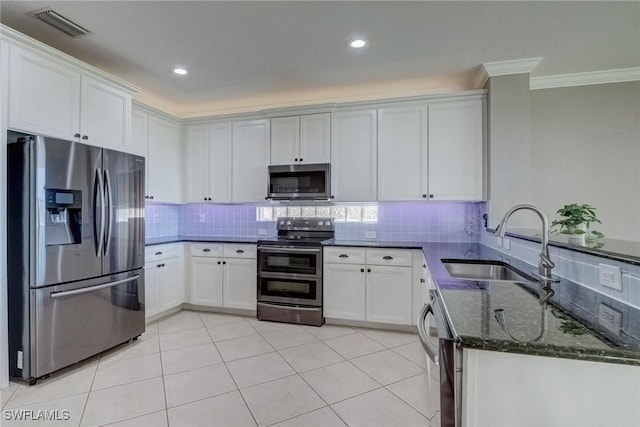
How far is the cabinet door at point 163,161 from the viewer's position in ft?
11.8

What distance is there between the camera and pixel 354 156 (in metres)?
→ 3.49

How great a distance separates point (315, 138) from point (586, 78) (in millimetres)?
2811

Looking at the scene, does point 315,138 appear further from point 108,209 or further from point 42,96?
point 42,96

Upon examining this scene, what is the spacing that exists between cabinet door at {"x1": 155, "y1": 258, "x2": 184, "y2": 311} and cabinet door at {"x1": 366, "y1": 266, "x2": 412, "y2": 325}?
2275 mm

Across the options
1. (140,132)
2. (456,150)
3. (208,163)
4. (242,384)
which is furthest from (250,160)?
(242,384)

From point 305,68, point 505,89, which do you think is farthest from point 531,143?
point 305,68

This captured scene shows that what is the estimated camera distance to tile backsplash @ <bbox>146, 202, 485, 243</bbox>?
3.50 meters

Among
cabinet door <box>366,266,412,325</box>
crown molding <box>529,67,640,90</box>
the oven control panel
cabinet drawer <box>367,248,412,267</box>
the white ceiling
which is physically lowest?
cabinet door <box>366,266,412,325</box>

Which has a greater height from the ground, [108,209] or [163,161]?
[163,161]

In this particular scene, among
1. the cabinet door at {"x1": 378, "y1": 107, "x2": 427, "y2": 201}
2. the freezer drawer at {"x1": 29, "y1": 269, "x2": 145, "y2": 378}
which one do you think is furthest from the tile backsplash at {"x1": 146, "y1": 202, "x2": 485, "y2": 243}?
the freezer drawer at {"x1": 29, "y1": 269, "x2": 145, "y2": 378}

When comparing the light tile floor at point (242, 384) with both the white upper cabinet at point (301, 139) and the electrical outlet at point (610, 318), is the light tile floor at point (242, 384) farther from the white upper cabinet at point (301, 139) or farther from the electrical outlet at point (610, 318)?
the white upper cabinet at point (301, 139)

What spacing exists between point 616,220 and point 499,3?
98.5 inches

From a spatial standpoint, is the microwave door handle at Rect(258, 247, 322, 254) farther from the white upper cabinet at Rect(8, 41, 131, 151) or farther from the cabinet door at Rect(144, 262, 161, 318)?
the white upper cabinet at Rect(8, 41, 131, 151)

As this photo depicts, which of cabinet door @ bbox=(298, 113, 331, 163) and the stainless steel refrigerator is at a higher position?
cabinet door @ bbox=(298, 113, 331, 163)
